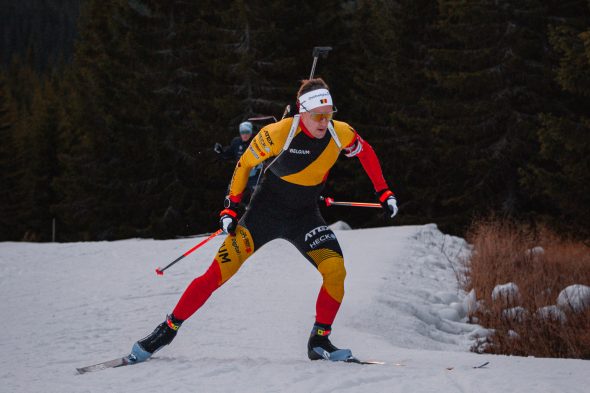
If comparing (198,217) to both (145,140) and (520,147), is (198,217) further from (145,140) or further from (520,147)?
(520,147)

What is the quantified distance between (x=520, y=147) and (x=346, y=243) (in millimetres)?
10129

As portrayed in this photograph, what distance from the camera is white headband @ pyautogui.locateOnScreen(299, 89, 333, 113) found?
5.30 meters

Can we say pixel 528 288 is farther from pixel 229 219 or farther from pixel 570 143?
pixel 570 143

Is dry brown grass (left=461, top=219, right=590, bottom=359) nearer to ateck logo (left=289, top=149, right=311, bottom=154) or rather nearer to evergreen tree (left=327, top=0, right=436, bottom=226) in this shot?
ateck logo (left=289, top=149, right=311, bottom=154)

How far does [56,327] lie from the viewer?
709cm

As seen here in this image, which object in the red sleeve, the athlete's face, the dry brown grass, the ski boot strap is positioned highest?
the athlete's face

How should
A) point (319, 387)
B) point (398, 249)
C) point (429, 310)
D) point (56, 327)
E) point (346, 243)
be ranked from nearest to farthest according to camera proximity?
1. point (319, 387)
2. point (56, 327)
3. point (429, 310)
4. point (398, 249)
5. point (346, 243)

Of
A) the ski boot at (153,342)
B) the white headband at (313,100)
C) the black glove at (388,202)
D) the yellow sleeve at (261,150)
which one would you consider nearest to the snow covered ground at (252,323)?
the ski boot at (153,342)

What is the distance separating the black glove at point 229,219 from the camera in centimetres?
527

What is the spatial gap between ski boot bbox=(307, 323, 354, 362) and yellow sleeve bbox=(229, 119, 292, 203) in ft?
4.21

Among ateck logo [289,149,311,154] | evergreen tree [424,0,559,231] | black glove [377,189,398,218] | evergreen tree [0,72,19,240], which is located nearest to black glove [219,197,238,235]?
Result: ateck logo [289,149,311,154]

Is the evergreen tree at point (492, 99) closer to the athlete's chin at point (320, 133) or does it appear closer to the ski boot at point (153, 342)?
the athlete's chin at point (320, 133)

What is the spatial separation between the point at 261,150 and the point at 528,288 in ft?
17.8

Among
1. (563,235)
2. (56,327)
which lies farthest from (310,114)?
(563,235)
